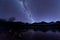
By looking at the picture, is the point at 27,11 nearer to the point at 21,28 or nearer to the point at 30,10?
the point at 30,10

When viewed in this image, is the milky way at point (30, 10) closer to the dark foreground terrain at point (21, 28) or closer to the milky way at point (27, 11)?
the milky way at point (27, 11)

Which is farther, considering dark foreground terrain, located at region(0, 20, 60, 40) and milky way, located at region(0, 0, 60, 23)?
milky way, located at region(0, 0, 60, 23)

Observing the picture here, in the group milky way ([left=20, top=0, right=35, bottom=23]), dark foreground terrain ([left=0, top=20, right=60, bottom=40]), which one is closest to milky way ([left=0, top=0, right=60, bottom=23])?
milky way ([left=20, top=0, right=35, bottom=23])

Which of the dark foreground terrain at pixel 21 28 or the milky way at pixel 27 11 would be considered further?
the milky way at pixel 27 11

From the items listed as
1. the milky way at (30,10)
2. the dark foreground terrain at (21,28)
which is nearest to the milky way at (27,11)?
the milky way at (30,10)

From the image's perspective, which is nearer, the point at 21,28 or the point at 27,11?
the point at 21,28

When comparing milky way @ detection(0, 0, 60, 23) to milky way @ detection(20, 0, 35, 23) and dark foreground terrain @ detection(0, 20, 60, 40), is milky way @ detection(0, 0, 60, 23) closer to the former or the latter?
milky way @ detection(20, 0, 35, 23)

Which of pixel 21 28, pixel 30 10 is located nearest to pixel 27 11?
pixel 30 10

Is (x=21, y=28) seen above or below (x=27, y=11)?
below

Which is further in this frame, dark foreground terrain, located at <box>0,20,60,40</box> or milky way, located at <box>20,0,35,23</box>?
milky way, located at <box>20,0,35,23</box>

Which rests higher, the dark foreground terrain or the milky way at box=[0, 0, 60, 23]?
the milky way at box=[0, 0, 60, 23]

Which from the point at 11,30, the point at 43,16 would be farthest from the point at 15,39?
the point at 43,16

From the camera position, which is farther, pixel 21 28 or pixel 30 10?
pixel 30 10
